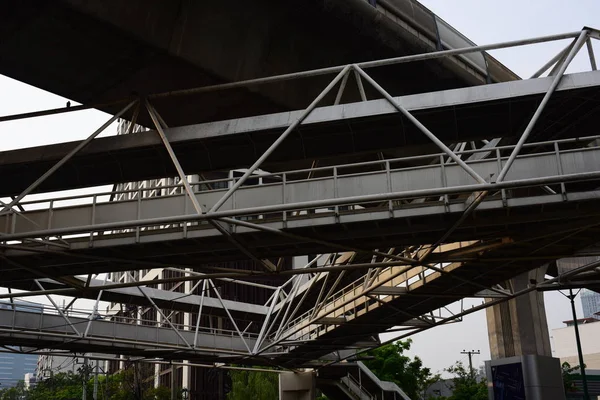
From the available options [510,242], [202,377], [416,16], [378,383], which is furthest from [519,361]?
[202,377]

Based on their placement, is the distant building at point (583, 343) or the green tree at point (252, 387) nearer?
the green tree at point (252, 387)

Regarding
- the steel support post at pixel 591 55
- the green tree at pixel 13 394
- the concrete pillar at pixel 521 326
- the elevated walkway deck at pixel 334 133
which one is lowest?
the concrete pillar at pixel 521 326

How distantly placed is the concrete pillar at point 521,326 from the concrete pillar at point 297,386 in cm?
1479

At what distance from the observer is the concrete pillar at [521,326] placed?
43500 mm

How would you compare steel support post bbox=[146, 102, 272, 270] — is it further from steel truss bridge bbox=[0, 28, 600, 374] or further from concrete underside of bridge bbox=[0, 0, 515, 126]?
concrete underside of bridge bbox=[0, 0, 515, 126]

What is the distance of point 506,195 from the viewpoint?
20312 mm

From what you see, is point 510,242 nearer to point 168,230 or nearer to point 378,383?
point 168,230

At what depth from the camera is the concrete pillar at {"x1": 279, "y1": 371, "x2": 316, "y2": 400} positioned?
176 feet

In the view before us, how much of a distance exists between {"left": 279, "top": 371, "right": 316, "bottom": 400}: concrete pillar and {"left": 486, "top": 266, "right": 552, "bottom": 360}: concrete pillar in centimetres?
1479

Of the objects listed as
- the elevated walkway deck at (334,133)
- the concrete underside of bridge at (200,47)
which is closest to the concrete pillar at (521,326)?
the elevated walkway deck at (334,133)

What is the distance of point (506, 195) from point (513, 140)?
5.70 m

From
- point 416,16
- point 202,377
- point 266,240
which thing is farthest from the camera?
point 202,377

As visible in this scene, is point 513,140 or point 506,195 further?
point 513,140

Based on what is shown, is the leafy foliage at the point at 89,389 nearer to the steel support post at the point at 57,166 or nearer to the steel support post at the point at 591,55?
the steel support post at the point at 57,166
